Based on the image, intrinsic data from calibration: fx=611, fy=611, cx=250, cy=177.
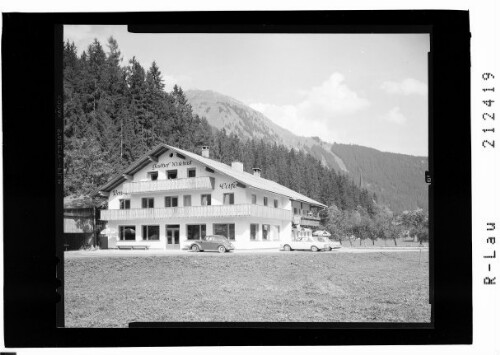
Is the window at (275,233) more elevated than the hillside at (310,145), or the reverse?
the hillside at (310,145)

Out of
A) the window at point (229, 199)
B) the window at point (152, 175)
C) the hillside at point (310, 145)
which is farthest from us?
the window at point (229, 199)

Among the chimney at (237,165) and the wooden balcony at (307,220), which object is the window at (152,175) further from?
the wooden balcony at (307,220)

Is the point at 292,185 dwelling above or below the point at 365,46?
below

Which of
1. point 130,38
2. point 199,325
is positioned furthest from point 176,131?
point 199,325

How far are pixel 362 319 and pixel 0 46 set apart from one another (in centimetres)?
527

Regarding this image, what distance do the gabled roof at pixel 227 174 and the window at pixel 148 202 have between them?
0.37 metres

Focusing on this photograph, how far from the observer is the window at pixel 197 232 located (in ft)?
25.0

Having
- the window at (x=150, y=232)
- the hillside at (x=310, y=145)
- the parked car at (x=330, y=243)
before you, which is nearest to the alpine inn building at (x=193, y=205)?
the window at (x=150, y=232)

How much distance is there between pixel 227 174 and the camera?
773 centimetres

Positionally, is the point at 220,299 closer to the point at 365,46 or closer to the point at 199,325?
the point at 199,325

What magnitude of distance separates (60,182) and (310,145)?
118 inches

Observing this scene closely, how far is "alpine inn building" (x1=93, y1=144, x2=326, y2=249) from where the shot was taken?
7641 millimetres

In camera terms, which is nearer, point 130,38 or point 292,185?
point 130,38

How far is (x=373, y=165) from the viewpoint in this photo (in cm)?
753
